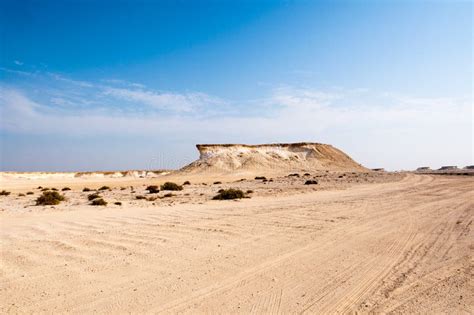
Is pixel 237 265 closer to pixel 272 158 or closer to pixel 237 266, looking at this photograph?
pixel 237 266

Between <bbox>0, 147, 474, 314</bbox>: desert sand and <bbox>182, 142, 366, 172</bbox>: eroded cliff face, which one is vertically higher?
<bbox>182, 142, 366, 172</bbox>: eroded cliff face

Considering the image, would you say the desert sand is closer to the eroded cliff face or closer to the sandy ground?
the sandy ground

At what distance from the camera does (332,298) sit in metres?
4.36

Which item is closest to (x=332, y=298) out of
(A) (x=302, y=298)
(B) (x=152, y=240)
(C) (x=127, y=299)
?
(A) (x=302, y=298)

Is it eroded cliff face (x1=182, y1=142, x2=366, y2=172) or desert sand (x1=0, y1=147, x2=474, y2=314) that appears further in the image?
eroded cliff face (x1=182, y1=142, x2=366, y2=172)

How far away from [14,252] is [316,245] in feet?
18.5

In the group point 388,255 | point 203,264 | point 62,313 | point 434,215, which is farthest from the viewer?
point 434,215

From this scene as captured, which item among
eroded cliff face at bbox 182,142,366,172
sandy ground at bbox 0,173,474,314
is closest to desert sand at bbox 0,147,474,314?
sandy ground at bbox 0,173,474,314

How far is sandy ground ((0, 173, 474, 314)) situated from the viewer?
423 cm

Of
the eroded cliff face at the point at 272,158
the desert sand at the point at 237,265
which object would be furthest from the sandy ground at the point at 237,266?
the eroded cliff face at the point at 272,158

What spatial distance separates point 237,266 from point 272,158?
209 feet

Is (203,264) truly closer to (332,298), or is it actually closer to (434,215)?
(332,298)

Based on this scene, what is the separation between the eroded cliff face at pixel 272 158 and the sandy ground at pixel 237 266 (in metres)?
51.9

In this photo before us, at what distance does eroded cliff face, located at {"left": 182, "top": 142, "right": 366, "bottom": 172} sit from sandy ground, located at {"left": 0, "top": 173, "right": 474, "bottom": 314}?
51868 mm
